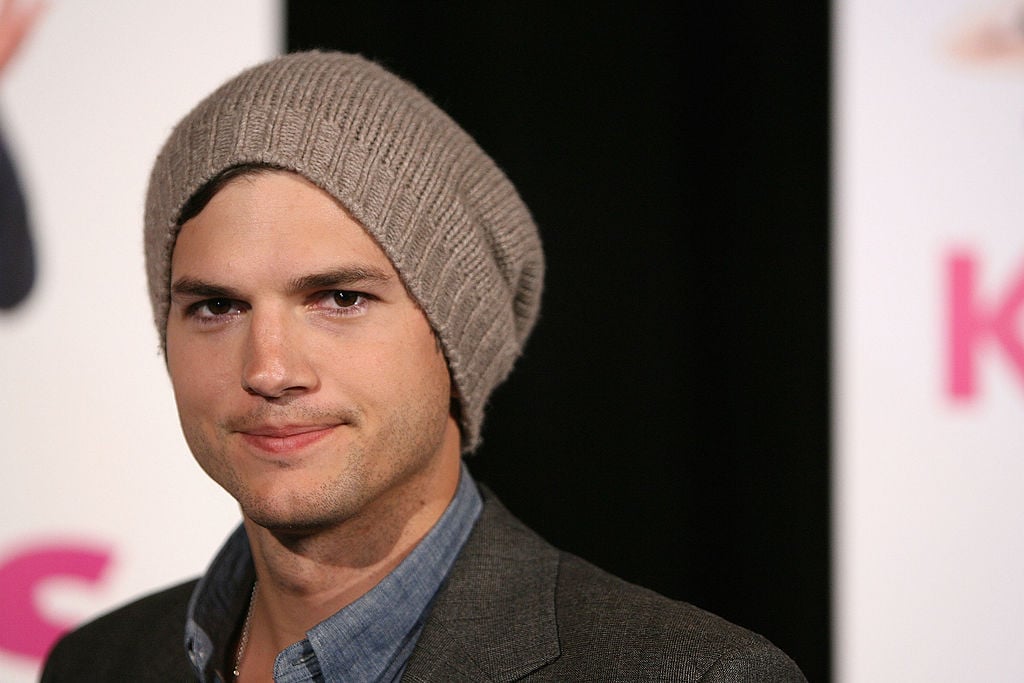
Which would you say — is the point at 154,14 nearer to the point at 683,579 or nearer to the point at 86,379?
the point at 86,379

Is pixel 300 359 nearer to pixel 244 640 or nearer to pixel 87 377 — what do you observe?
pixel 244 640

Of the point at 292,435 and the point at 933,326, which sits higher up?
the point at 292,435

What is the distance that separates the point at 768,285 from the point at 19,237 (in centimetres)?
137

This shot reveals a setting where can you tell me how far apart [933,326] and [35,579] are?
1.67 metres

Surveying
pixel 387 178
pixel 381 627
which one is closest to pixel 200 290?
pixel 387 178

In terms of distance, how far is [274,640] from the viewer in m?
1.52

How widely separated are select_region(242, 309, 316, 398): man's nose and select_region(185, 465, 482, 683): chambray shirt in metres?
0.25

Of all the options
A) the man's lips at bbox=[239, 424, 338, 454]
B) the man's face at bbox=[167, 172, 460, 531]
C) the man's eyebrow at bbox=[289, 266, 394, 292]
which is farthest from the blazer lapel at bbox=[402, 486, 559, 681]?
the man's eyebrow at bbox=[289, 266, 394, 292]

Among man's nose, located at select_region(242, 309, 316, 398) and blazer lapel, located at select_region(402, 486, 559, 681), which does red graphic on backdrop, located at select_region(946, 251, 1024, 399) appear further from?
man's nose, located at select_region(242, 309, 316, 398)

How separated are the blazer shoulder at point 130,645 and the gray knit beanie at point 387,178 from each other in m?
0.42

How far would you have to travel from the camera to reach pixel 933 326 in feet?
7.25

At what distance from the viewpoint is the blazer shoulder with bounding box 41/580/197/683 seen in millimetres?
1662

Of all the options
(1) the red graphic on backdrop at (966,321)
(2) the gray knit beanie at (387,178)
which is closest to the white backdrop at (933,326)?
(1) the red graphic on backdrop at (966,321)

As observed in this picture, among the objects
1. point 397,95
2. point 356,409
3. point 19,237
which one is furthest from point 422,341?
point 19,237
